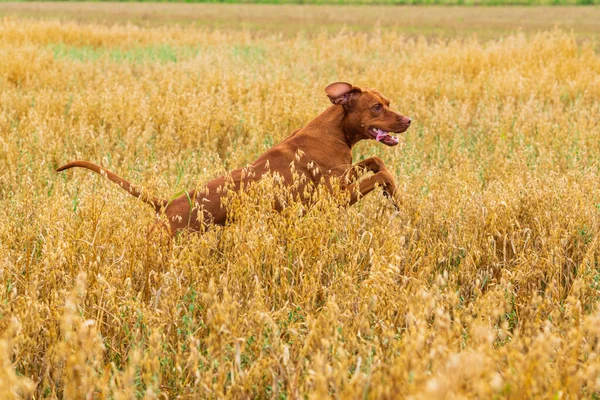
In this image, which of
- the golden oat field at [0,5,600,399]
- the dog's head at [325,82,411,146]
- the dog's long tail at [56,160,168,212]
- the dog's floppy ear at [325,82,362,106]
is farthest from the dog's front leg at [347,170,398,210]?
the dog's long tail at [56,160,168,212]

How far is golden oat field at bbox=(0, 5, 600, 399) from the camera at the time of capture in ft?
6.55

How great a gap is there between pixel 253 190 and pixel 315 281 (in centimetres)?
61

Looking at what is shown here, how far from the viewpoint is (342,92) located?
166 inches

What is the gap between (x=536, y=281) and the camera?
3.31 metres

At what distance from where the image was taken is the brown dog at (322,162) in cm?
362

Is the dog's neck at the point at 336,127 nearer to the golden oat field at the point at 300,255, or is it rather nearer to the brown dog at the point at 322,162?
the brown dog at the point at 322,162

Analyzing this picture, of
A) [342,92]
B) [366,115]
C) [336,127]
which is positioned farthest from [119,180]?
[366,115]

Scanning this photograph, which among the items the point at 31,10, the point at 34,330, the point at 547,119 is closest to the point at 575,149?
the point at 547,119

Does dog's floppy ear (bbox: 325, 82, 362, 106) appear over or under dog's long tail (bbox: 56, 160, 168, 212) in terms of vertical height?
over

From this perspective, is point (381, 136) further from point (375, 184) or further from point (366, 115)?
point (375, 184)

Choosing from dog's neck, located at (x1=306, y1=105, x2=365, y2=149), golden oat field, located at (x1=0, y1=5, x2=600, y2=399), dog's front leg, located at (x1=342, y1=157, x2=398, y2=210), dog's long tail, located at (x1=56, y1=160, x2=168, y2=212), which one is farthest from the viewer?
dog's neck, located at (x1=306, y1=105, x2=365, y2=149)

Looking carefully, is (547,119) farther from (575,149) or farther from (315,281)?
(315,281)

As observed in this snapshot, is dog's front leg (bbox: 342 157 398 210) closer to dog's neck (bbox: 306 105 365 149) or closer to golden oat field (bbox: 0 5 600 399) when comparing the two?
golden oat field (bbox: 0 5 600 399)

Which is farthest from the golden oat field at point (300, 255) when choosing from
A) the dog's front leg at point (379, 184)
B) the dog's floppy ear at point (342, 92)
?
the dog's floppy ear at point (342, 92)
